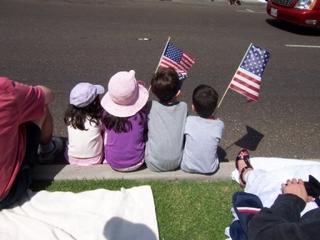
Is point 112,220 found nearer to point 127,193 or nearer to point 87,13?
point 127,193

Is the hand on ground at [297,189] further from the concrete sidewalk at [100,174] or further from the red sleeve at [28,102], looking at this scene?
the red sleeve at [28,102]

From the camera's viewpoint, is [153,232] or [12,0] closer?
[153,232]

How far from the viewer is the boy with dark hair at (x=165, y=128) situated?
4.20 metres

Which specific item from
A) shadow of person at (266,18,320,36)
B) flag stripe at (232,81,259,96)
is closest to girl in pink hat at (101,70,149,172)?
flag stripe at (232,81,259,96)

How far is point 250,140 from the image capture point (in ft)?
17.5

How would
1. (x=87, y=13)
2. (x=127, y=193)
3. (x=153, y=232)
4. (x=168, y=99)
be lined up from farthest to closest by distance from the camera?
1. (x=87, y=13)
2. (x=168, y=99)
3. (x=127, y=193)
4. (x=153, y=232)

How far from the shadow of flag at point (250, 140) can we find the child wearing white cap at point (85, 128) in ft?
5.68

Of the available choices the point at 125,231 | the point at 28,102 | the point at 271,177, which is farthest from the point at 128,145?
the point at 271,177

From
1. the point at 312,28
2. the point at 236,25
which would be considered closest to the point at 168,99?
the point at 236,25

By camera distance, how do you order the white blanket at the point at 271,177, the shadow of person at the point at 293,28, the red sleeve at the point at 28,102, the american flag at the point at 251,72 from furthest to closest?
the shadow of person at the point at 293,28, the american flag at the point at 251,72, the white blanket at the point at 271,177, the red sleeve at the point at 28,102

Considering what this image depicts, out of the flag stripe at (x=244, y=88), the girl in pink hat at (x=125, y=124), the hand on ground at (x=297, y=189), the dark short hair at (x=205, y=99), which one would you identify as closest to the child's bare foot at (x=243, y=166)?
the dark short hair at (x=205, y=99)

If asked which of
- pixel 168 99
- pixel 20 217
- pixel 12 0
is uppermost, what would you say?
pixel 168 99

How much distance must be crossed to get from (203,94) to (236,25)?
23.7ft

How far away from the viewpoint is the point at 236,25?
10977mm
